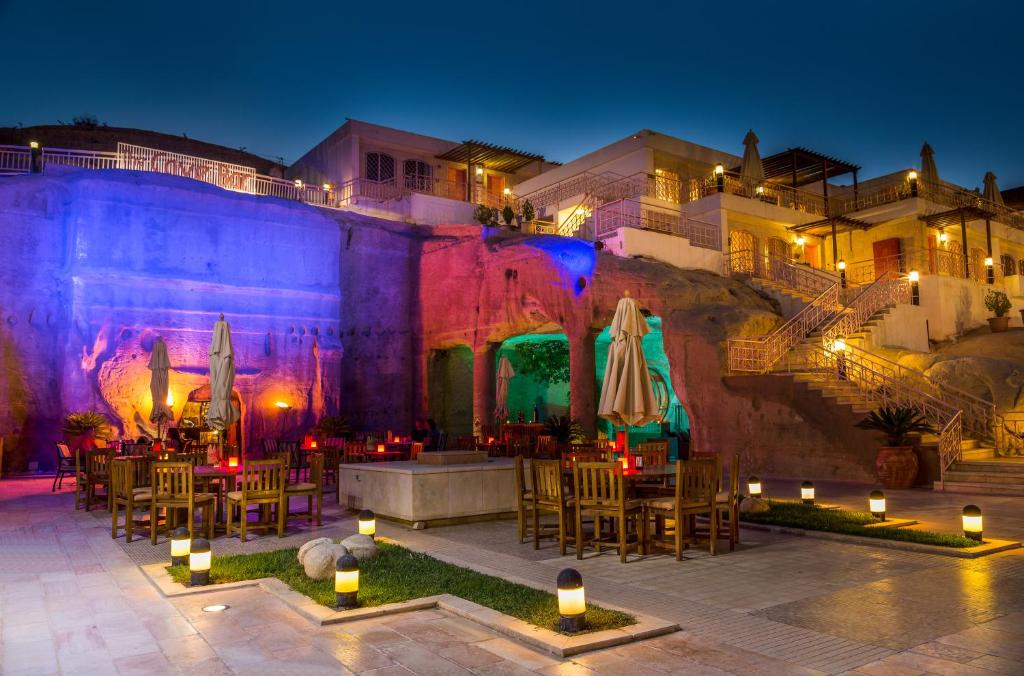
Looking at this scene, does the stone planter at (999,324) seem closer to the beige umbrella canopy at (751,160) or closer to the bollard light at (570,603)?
the beige umbrella canopy at (751,160)

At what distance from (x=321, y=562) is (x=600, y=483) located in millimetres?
2955

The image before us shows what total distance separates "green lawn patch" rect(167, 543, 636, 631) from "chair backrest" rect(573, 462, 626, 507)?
5.23ft

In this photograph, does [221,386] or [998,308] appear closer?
[221,386]

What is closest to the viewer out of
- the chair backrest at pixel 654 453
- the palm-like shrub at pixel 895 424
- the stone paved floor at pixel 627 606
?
the stone paved floor at pixel 627 606

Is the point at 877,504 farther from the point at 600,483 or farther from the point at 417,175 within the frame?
the point at 417,175

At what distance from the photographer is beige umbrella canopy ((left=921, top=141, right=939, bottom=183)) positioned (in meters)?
28.5

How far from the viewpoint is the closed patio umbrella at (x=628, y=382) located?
961 cm

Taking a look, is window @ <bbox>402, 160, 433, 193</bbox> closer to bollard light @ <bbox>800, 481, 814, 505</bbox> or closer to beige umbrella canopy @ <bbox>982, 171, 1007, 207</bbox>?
beige umbrella canopy @ <bbox>982, 171, 1007, 207</bbox>

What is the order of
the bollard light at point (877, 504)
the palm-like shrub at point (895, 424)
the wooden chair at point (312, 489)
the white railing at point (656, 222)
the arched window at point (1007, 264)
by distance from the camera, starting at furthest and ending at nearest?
the arched window at point (1007, 264) < the white railing at point (656, 222) < the palm-like shrub at point (895, 424) < the wooden chair at point (312, 489) < the bollard light at point (877, 504)

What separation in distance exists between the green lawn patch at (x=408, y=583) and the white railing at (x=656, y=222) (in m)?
18.2

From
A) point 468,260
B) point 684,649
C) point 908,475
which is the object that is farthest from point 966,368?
point 684,649

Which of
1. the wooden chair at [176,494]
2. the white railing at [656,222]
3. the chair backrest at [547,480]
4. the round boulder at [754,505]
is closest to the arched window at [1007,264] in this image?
the white railing at [656,222]

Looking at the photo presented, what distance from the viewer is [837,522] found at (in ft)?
30.0

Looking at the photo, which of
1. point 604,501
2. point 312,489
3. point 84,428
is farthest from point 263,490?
point 84,428
